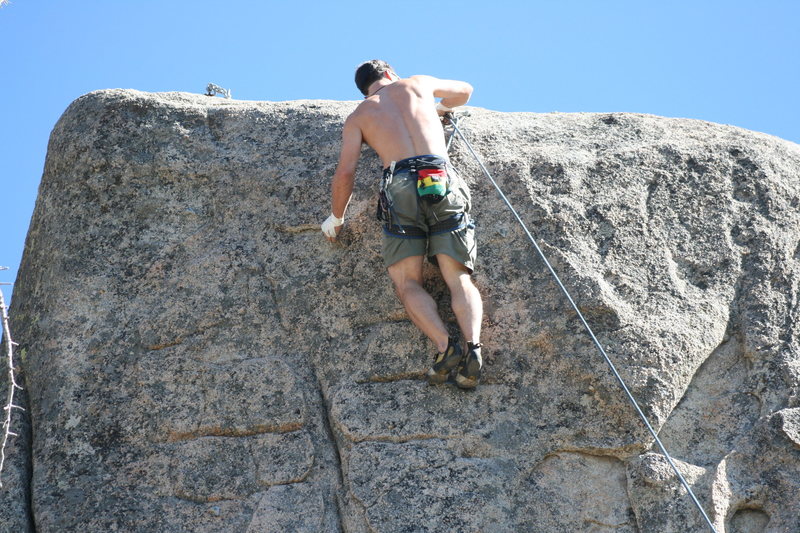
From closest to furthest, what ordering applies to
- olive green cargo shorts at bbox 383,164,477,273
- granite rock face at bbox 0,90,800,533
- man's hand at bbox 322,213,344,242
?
granite rock face at bbox 0,90,800,533, olive green cargo shorts at bbox 383,164,477,273, man's hand at bbox 322,213,344,242

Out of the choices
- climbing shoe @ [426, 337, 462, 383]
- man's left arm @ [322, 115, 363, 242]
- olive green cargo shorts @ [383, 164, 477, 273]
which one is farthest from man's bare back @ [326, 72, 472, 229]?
climbing shoe @ [426, 337, 462, 383]

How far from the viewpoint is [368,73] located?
245 inches

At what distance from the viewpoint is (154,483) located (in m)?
5.55

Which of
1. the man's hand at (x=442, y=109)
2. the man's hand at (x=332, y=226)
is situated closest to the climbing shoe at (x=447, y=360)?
the man's hand at (x=332, y=226)

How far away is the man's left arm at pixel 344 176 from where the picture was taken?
5.82 metres

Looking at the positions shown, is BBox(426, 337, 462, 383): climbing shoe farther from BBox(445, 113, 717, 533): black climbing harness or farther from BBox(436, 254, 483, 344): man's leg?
BBox(445, 113, 717, 533): black climbing harness

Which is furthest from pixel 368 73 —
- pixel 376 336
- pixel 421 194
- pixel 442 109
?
pixel 376 336

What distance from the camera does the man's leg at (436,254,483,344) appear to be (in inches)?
216

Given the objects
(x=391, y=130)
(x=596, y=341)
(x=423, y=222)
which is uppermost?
(x=391, y=130)

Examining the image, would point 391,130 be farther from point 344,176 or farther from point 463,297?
point 463,297

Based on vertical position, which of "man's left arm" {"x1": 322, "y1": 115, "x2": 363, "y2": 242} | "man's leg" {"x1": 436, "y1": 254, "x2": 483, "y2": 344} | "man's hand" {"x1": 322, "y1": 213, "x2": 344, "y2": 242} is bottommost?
"man's leg" {"x1": 436, "y1": 254, "x2": 483, "y2": 344}

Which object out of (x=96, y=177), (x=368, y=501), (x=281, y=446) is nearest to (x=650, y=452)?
(x=368, y=501)

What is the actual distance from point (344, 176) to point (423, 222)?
53 cm

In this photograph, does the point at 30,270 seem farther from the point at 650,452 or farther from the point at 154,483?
the point at 650,452
